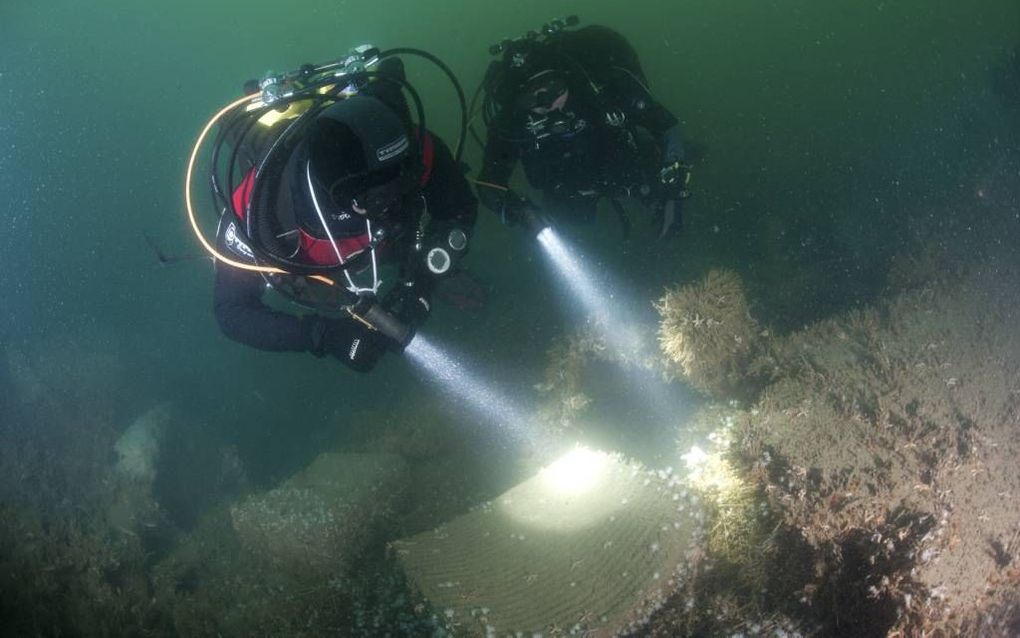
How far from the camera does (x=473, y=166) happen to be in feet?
71.4

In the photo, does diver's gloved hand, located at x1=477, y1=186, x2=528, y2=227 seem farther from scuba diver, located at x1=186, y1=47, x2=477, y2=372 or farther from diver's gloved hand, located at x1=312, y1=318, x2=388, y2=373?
diver's gloved hand, located at x1=312, y1=318, x2=388, y2=373

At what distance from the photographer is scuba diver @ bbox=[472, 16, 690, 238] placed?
712 centimetres

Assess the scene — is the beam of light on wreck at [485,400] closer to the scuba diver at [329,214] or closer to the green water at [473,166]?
the green water at [473,166]

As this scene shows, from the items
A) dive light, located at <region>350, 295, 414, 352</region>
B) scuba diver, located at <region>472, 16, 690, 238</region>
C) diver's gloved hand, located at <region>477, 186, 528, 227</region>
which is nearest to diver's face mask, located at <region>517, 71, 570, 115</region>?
scuba diver, located at <region>472, 16, 690, 238</region>

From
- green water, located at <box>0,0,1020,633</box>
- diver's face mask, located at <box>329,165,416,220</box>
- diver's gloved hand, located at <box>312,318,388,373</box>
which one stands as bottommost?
green water, located at <box>0,0,1020,633</box>

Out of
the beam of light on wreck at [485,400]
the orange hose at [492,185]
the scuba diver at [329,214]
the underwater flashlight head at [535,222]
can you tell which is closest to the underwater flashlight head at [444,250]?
the scuba diver at [329,214]

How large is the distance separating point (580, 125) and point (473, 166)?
1505cm

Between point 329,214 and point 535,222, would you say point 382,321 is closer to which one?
point 329,214

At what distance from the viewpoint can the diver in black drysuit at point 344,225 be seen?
384 centimetres

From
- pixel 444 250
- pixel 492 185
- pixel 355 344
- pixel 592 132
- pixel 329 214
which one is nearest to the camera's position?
pixel 329 214

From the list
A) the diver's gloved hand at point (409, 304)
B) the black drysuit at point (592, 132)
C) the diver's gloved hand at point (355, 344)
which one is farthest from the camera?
the black drysuit at point (592, 132)

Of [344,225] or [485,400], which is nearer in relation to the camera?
[344,225]

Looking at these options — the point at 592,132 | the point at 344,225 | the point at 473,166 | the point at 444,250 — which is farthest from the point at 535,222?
the point at 473,166

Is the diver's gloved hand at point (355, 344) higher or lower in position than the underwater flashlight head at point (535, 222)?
higher
